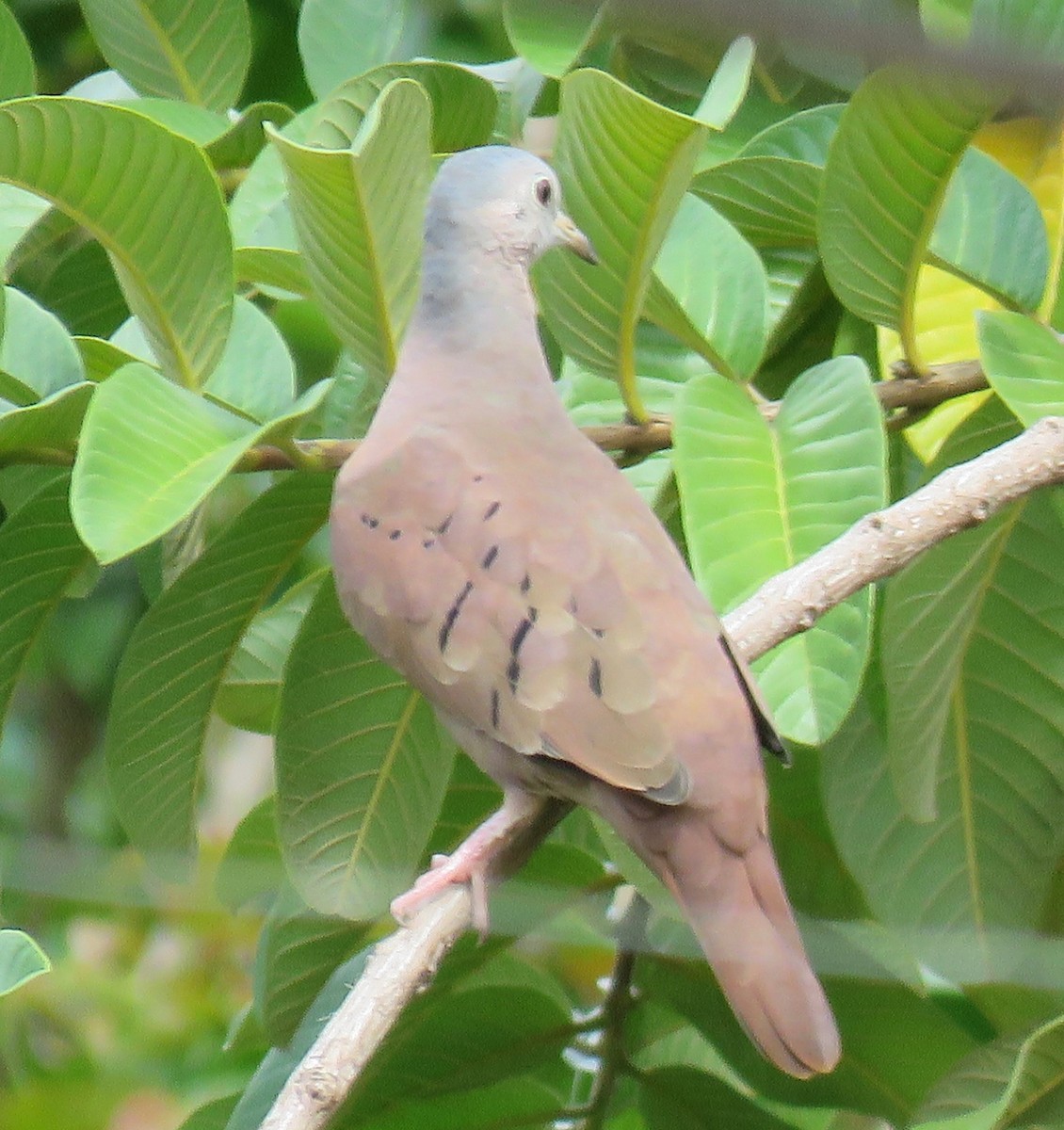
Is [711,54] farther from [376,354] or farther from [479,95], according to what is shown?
[376,354]

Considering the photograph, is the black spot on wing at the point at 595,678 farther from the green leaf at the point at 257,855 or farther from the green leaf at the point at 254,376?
the green leaf at the point at 257,855

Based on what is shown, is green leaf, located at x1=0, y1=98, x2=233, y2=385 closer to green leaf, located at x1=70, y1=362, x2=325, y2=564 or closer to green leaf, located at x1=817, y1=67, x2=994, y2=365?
green leaf, located at x1=70, y1=362, x2=325, y2=564

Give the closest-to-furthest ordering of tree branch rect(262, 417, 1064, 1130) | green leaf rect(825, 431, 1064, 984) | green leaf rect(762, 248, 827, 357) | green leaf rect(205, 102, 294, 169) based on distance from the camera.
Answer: tree branch rect(262, 417, 1064, 1130) → green leaf rect(825, 431, 1064, 984) → green leaf rect(762, 248, 827, 357) → green leaf rect(205, 102, 294, 169)

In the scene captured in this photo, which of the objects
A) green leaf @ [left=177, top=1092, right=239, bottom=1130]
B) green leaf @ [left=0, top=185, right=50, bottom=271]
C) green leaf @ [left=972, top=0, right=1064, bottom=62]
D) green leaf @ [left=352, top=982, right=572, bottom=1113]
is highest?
green leaf @ [left=972, top=0, right=1064, bottom=62]

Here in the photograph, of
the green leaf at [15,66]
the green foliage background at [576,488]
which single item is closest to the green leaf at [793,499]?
the green foliage background at [576,488]

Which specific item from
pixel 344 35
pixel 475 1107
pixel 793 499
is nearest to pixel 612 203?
pixel 793 499

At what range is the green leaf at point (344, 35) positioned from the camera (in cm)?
206

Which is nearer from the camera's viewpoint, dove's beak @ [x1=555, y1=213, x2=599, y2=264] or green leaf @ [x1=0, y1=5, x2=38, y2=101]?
dove's beak @ [x1=555, y1=213, x2=599, y2=264]

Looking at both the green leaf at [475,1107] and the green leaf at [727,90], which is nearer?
the green leaf at [727,90]

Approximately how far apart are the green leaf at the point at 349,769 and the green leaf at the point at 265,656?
0.30 m

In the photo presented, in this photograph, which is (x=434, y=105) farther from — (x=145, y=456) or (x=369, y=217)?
(x=145, y=456)

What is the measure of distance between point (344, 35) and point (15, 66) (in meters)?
0.41

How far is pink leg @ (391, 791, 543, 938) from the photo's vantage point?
58.0 inches

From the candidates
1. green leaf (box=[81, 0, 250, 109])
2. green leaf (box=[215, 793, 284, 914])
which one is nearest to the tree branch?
green leaf (box=[215, 793, 284, 914])
